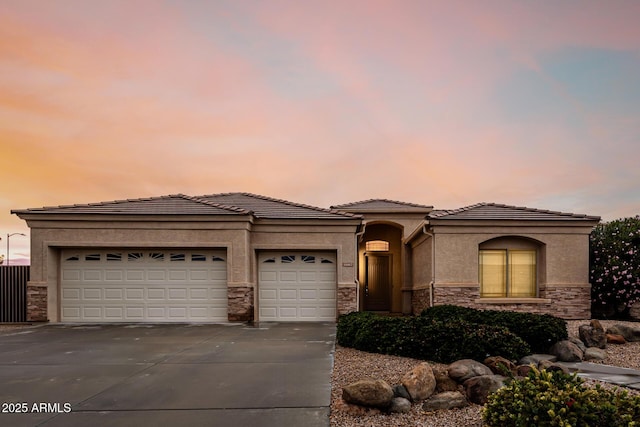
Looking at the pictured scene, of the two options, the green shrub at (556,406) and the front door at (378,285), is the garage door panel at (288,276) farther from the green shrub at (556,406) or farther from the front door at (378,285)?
the green shrub at (556,406)

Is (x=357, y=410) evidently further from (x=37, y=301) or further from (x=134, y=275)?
(x=37, y=301)

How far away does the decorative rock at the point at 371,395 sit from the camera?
4.99 metres

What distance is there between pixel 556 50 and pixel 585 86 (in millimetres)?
2147

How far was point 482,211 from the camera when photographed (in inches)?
603

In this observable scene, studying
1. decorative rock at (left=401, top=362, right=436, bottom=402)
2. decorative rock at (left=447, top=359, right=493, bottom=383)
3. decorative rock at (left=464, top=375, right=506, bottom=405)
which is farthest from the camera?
decorative rock at (left=447, top=359, right=493, bottom=383)

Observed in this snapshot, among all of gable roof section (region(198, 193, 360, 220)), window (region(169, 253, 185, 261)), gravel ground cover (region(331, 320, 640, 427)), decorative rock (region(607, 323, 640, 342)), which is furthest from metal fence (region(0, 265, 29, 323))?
decorative rock (region(607, 323, 640, 342))

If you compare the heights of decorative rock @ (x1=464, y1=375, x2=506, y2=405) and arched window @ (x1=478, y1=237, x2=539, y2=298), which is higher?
arched window @ (x1=478, y1=237, x2=539, y2=298)

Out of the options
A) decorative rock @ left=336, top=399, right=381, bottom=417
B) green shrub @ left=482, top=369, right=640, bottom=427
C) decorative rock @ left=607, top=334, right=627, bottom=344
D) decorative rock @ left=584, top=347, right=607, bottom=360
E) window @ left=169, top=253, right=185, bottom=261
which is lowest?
decorative rock @ left=607, top=334, right=627, bottom=344

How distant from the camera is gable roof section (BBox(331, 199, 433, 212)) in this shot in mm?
19728

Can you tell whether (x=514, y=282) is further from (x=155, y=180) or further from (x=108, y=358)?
(x=155, y=180)

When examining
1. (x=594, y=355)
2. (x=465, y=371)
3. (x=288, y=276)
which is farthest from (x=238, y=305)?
(x=594, y=355)

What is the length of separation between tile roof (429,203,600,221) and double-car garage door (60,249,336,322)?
5184 mm

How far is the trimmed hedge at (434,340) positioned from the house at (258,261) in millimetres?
5347

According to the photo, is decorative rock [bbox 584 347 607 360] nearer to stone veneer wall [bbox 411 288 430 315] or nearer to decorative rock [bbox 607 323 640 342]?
decorative rock [bbox 607 323 640 342]
